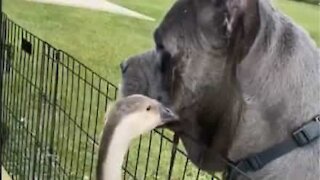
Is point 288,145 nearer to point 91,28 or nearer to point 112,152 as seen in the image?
point 112,152

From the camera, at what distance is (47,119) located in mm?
2914

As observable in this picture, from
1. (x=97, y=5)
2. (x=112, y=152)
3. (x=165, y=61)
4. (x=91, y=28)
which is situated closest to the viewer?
(x=112, y=152)

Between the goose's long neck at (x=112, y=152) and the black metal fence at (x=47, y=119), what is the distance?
1.27 meters

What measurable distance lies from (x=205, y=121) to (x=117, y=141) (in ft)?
0.67

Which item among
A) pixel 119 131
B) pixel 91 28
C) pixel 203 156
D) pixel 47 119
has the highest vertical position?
pixel 119 131

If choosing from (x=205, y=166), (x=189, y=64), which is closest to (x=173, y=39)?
(x=189, y=64)

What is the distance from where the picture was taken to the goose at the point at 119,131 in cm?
127

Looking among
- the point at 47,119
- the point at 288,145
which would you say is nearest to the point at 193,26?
the point at 288,145

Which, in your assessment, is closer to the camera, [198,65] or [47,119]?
[198,65]

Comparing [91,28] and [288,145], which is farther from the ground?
[288,145]

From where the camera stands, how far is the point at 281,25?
1.34 m

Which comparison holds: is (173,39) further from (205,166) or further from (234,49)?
(205,166)

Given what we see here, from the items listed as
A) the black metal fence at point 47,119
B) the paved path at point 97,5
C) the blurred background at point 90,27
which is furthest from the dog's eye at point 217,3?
→ the paved path at point 97,5

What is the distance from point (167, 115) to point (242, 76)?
166 mm
